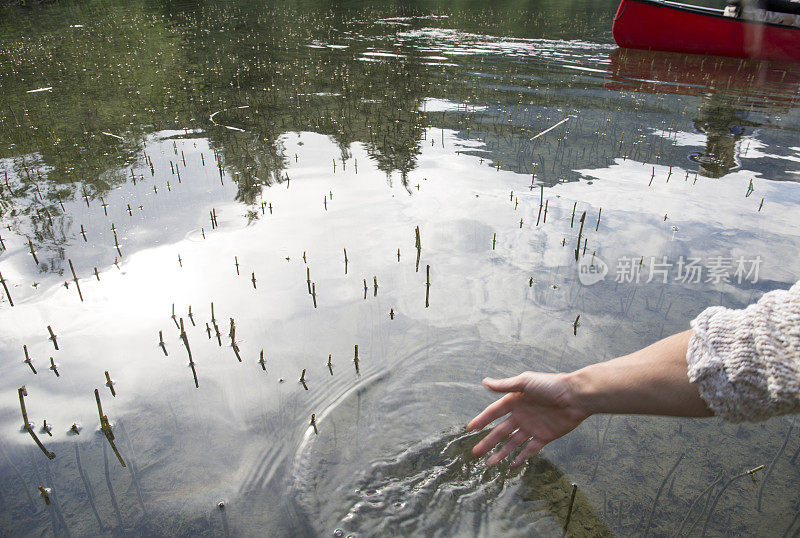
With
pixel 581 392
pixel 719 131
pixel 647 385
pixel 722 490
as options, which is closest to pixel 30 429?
pixel 581 392

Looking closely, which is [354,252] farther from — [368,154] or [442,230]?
[368,154]

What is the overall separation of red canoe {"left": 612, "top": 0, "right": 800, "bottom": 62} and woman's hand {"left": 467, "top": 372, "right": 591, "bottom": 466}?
16829mm

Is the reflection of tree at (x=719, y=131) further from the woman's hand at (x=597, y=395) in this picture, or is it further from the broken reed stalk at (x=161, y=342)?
the broken reed stalk at (x=161, y=342)

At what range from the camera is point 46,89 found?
40.5ft

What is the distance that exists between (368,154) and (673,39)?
13421mm

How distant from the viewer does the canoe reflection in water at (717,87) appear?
8.32m

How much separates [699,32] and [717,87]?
13.6 ft

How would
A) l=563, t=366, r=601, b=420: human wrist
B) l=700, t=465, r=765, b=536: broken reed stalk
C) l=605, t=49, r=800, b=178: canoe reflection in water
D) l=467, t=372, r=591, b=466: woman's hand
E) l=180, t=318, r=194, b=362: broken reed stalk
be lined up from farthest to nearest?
l=605, t=49, r=800, b=178: canoe reflection in water
l=180, t=318, r=194, b=362: broken reed stalk
l=700, t=465, r=765, b=536: broken reed stalk
l=467, t=372, r=591, b=466: woman's hand
l=563, t=366, r=601, b=420: human wrist

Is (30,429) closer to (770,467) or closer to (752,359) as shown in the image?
(752,359)

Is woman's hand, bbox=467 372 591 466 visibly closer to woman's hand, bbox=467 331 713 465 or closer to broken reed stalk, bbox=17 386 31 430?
woman's hand, bbox=467 331 713 465

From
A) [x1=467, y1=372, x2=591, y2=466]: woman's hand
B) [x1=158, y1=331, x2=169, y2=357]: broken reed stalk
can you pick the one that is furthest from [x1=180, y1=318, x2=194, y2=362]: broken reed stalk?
[x1=467, y1=372, x2=591, y2=466]: woman's hand

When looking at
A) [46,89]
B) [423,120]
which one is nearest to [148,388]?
[423,120]

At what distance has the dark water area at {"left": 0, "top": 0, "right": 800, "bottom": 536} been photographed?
291 centimetres

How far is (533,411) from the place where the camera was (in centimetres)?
266
